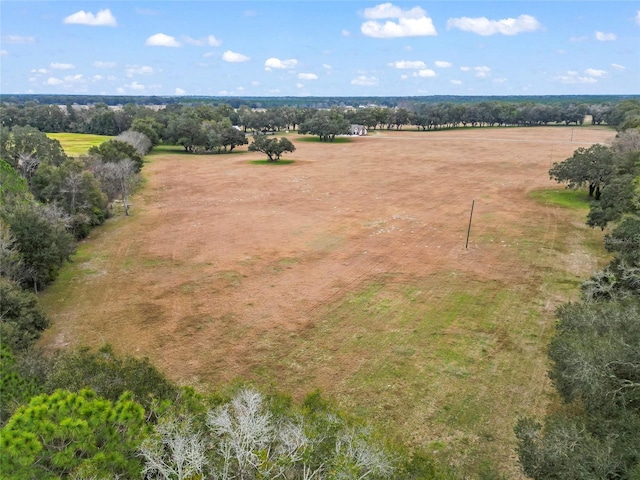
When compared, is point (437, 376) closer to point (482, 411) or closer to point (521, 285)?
point (482, 411)

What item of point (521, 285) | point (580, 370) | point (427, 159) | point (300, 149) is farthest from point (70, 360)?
point (300, 149)

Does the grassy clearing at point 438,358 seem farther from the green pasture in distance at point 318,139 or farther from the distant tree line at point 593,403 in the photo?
the green pasture in distance at point 318,139

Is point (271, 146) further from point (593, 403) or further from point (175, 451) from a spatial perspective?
point (175, 451)

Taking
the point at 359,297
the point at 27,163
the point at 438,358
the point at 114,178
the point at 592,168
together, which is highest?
the point at 592,168

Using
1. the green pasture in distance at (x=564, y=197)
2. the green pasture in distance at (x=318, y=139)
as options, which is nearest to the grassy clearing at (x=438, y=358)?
the green pasture in distance at (x=564, y=197)

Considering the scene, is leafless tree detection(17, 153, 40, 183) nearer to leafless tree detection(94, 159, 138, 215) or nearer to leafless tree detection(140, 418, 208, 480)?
leafless tree detection(94, 159, 138, 215)

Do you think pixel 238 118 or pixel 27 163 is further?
pixel 238 118

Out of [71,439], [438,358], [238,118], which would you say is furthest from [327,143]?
[71,439]

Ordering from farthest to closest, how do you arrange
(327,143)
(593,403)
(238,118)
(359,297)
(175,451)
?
(238,118) < (327,143) < (359,297) < (593,403) < (175,451)
